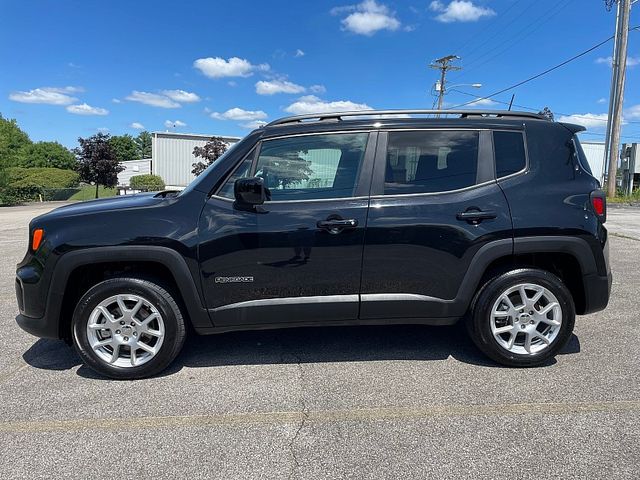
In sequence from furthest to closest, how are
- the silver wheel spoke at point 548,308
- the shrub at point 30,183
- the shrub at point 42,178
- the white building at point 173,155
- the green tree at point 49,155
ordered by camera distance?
the green tree at point 49,155, the white building at point 173,155, the shrub at point 42,178, the shrub at point 30,183, the silver wheel spoke at point 548,308

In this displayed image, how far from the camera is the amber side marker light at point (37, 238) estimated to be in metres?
3.39

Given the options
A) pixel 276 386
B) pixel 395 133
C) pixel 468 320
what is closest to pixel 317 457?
pixel 276 386

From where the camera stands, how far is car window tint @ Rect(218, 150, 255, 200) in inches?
136

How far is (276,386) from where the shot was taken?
3.33 meters

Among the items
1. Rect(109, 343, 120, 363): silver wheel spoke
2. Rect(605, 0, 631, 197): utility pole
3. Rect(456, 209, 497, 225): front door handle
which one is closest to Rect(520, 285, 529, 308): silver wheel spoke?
Rect(456, 209, 497, 225): front door handle

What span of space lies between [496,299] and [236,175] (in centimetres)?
218

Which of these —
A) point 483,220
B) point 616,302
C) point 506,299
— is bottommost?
point 616,302

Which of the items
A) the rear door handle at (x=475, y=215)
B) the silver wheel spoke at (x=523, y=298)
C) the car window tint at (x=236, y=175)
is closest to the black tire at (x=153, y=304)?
the car window tint at (x=236, y=175)

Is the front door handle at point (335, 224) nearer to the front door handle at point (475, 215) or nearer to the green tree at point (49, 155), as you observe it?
the front door handle at point (475, 215)

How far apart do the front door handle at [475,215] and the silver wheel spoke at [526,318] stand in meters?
0.58

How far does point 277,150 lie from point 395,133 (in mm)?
915

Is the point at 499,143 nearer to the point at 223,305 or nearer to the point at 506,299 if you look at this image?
the point at 506,299

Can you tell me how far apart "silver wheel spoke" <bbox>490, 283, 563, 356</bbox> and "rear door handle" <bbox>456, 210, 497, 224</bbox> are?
58cm

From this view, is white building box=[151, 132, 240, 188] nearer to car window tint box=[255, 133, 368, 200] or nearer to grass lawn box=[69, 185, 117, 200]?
grass lawn box=[69, 185, 117, 200]
